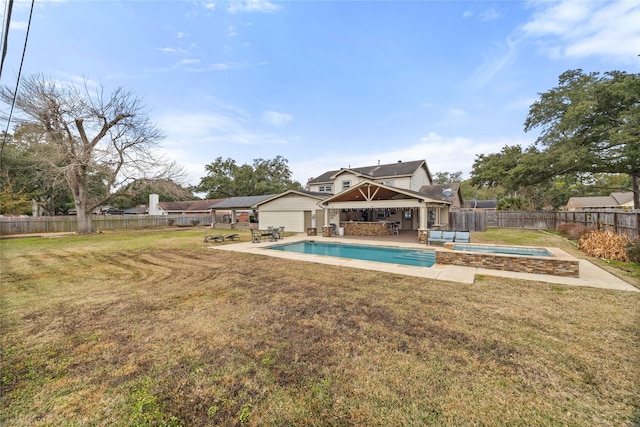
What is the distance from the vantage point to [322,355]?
3.54 meters

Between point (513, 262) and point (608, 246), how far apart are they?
5.05 m

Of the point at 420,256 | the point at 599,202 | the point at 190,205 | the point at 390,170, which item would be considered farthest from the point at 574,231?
the point at 190,205

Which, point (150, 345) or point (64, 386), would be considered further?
point (150, 345)

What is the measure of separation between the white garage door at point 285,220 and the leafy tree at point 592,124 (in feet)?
60.3

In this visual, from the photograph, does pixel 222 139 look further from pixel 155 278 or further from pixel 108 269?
pixel 155 278

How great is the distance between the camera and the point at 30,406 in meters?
2.66

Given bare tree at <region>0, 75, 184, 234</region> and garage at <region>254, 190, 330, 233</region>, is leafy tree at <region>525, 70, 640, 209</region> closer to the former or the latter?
garage at <region>254, 190, 330, 233</region>

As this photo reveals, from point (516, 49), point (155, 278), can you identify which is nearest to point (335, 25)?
point (516, 49)

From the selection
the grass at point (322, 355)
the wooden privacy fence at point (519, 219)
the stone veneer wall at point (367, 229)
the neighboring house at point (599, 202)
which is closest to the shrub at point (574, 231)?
the wooden privacy fence at point (519, 219)

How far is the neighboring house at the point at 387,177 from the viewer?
959 inches

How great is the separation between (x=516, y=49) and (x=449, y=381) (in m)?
16.2

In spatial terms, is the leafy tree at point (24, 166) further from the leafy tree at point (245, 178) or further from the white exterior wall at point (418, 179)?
the white exterior wall at point (418, 179)

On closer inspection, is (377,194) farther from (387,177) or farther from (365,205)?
(387,177)

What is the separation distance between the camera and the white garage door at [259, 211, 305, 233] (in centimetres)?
2261
